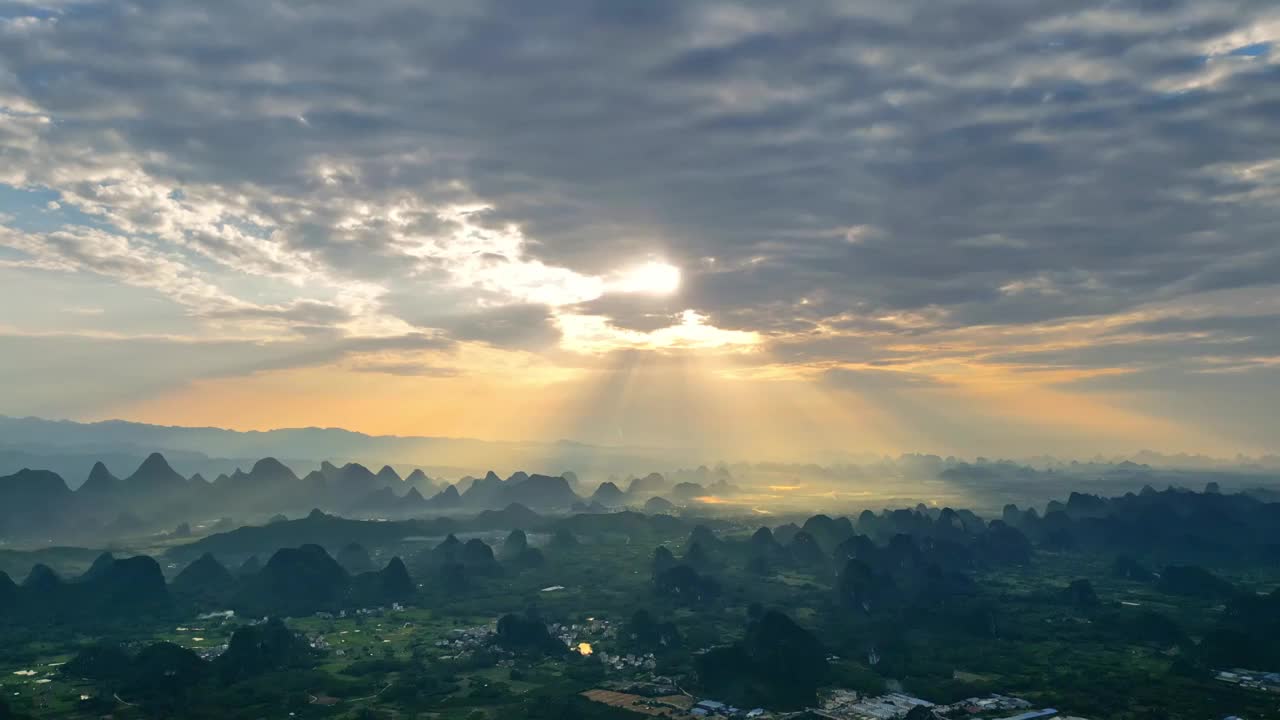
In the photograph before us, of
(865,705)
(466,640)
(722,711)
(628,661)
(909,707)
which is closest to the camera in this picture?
(722,711)

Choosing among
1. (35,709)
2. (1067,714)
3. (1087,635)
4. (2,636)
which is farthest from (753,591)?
(2,636)

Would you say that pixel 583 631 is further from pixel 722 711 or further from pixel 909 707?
pixel 909 707

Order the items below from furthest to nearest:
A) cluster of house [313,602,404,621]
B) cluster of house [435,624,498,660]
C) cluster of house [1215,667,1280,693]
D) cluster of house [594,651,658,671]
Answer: cluster of house [313,602,404,621] < cluster of house [435,624,498,660] < cluster of house [594,651,658,671] < cluster of house [1215,667,1280,693]

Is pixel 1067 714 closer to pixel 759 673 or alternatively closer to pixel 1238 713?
pixel 1238 713

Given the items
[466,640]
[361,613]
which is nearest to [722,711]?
[466,640]

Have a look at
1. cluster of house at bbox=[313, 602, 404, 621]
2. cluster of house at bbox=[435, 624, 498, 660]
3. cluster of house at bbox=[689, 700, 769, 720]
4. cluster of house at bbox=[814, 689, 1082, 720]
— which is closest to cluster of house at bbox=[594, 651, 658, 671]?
cluster of house at bbox=[689, 700, 769, 720]

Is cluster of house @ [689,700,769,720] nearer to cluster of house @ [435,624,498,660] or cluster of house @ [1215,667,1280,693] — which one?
cluster of house @ [435,624,498,660]

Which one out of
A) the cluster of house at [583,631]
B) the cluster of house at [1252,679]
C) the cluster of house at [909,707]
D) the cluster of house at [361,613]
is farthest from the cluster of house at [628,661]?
the cluster of house at [1252,679]

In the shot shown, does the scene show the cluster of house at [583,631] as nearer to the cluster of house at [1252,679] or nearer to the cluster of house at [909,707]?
the cluster of house at [909,707]

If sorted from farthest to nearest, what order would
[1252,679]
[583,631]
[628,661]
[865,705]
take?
[583,631]
[628,661]
[1252,679]
[865,705]
